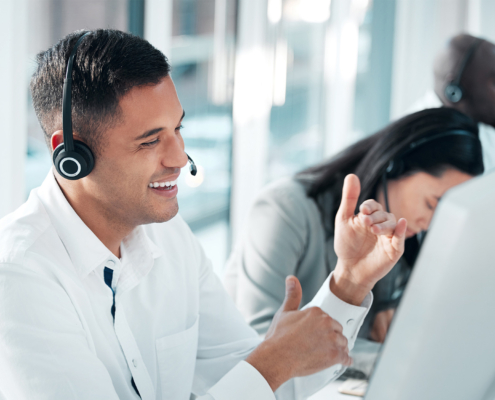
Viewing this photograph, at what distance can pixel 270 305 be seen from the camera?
142 centimetres

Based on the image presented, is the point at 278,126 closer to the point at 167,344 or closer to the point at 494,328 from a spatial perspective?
the point at 167,344

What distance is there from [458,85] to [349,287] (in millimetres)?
1345

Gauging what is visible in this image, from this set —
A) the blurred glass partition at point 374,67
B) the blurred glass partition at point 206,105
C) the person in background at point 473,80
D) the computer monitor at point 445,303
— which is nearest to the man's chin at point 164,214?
the computer monitor at point 445,303

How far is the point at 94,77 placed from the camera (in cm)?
87

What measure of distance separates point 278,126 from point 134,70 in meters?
2.39

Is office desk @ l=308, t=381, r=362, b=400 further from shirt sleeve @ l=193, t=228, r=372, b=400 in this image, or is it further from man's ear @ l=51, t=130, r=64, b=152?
man's ear @ l=51, t=130, r=64, b=152

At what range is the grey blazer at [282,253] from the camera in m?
1.44

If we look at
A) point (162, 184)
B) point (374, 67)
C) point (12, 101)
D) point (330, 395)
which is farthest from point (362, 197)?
point (374, 67)

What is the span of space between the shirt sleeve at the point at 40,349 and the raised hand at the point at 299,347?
0.27 meters

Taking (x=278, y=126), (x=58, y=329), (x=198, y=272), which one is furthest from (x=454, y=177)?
(x=278, y=126)

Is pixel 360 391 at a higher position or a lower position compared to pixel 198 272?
lower

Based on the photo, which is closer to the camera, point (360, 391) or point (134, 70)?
point (134, 70)

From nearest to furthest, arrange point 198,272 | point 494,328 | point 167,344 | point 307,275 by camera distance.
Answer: point 494,328, point 167,344, point 198,272, point 307,275

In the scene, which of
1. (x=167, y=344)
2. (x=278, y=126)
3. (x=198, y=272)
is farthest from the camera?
(x=278, y=126)
